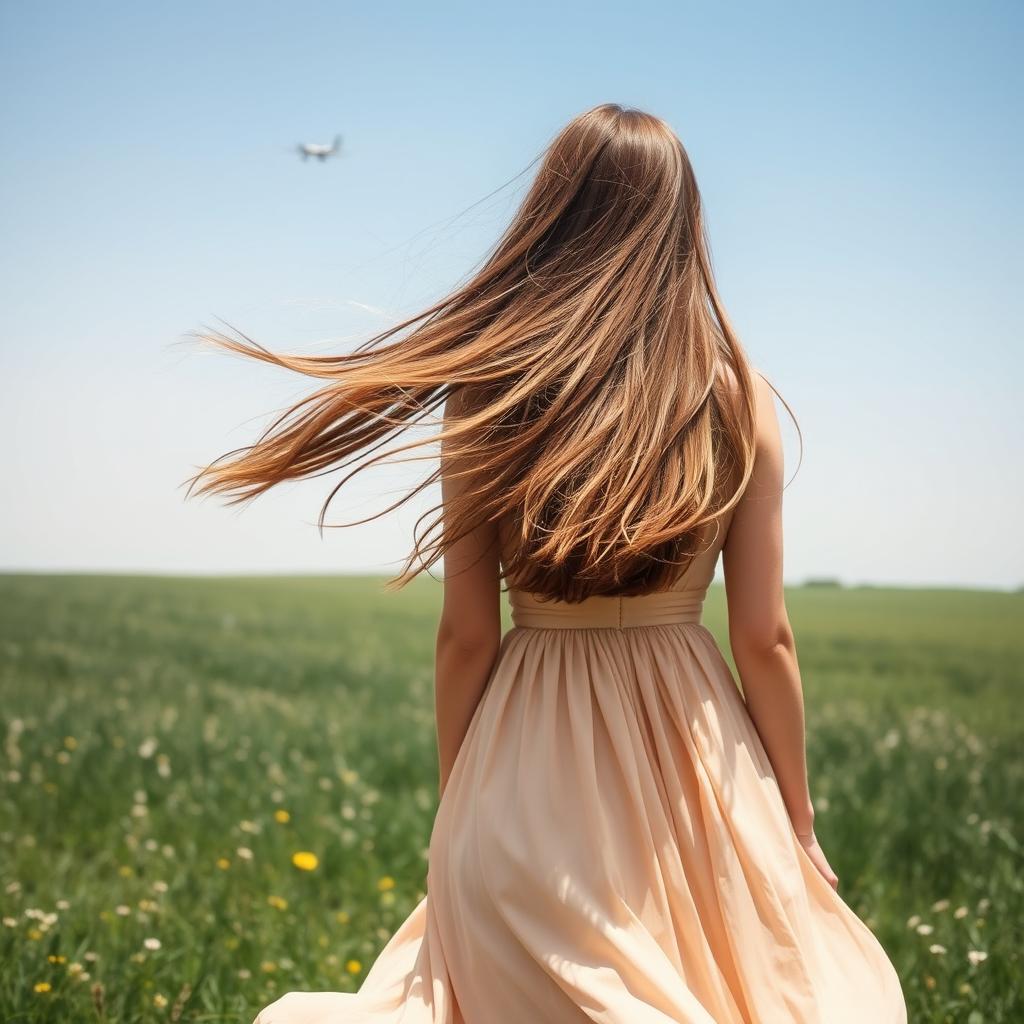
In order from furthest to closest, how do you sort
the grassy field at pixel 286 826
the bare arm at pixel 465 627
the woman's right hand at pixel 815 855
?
the grassy field at pixel 286 826 < the woman's right hand at pixel 815 855 < the bare arm at pixel 465 627

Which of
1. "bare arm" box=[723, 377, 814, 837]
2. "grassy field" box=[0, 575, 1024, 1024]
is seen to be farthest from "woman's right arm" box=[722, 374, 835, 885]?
"grassy field" box=[0, 575, 1024, 1024]

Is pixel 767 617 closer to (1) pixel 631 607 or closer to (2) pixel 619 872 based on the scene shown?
(1) pixel 631 607

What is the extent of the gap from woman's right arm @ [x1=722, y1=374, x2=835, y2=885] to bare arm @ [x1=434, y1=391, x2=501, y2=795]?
1.75 feet

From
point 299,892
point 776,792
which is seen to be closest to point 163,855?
point 299,892

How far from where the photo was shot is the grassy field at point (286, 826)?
144 inches

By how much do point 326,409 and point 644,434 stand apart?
84 cm

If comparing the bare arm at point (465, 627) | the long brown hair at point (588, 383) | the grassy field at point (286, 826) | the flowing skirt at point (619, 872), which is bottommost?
the grassy field at point (286, 826)

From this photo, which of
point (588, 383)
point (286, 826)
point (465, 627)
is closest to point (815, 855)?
point (465, 627)

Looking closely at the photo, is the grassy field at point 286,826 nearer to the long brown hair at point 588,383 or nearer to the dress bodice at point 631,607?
the dress bodice at point 631,607

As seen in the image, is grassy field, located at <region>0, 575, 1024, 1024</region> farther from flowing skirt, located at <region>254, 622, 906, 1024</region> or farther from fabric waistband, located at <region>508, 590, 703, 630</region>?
fabric waistband, located at <region>508, 590, 703, 630</region>

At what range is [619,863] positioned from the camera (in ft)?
7.34

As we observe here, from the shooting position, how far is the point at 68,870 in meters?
5.22

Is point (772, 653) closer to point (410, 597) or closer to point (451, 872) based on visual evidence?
point (451, 872)

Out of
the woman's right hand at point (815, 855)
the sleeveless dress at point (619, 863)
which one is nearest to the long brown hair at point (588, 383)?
the sleeveless dress at point (619, 863)
